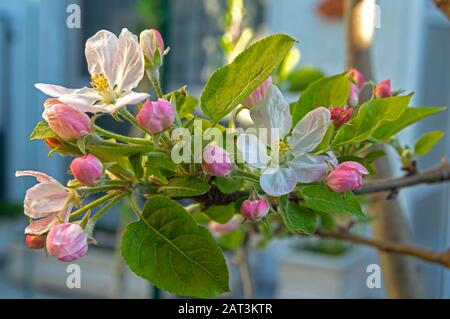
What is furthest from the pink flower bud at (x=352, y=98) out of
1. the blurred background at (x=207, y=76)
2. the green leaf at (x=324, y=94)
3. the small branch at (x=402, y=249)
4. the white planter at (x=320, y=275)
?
the white planter at (x=320, y=275)

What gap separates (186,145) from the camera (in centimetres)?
31

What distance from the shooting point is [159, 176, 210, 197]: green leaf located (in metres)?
0.32

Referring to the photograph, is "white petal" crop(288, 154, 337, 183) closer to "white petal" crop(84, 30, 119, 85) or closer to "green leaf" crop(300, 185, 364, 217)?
"green leaf" crop(300, 185, 364, 217)

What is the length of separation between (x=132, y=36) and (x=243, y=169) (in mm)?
94

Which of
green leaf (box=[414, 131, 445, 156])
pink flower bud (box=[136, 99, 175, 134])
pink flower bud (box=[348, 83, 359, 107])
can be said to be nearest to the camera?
pink flower bud (box=[136, 99, 175, 134])

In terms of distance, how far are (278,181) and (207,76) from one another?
2.37 metres

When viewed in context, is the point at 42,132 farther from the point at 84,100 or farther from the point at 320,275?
the point at 320,275

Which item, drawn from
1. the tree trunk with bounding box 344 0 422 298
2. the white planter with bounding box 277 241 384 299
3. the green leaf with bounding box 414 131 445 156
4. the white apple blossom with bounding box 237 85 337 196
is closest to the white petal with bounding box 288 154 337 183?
the white apple blossom with bounding box 237 85 337 196

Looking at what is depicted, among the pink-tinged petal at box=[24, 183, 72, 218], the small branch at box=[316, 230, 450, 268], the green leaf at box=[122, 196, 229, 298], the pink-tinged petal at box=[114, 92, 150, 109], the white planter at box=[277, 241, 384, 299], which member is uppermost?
the pink-tinged petal at box=[114, 92, 150, 109]

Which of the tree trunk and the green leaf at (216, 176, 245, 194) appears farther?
the tree trunk

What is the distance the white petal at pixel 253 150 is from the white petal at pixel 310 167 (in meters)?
0.02

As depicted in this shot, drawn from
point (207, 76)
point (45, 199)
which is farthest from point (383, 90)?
point (207, 76)

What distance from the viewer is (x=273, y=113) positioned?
335 mm

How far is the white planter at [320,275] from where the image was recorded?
2.06 meters
